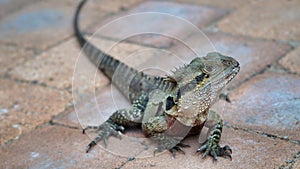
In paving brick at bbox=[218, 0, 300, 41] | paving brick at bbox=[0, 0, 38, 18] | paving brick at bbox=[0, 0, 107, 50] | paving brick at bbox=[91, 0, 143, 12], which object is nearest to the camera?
paving brick at bbox=[218, 0, 300, 41]

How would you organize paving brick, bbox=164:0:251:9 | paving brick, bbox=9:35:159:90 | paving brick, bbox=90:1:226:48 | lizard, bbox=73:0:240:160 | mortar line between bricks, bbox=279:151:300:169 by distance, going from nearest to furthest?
mortar line between bricks, bbox=279:151:300:169, lizard, bbox=73:0:240:160, paving brick, bbox=9:35:159:90, paving brick, bbox=90:1:226:48, paving brick, bbox=164:0:251:9

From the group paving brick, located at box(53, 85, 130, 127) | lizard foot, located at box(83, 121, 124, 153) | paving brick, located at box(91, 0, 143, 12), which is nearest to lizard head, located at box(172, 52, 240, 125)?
lizard foot, located at box(83, 121, 124, 153)

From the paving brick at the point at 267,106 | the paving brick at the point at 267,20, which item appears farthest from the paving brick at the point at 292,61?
the paving brick at the point at 267,20

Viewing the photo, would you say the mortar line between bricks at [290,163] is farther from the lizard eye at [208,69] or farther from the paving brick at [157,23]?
the paving brick at [157,23]

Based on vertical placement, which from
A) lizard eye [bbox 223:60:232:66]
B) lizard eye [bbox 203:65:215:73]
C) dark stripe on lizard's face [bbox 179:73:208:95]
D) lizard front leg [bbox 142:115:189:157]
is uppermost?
lizard eye [bbox 223:60:232:66]

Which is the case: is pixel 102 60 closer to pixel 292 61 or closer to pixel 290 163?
pixel 292 61

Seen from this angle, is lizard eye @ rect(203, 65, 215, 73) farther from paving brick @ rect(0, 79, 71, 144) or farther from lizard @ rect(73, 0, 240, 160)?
paving brick @ rect(0, 79, 71, 144)

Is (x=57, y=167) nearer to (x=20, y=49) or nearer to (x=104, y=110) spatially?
(x=104, y=110)

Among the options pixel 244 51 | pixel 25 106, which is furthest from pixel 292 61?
pixel 25 106
